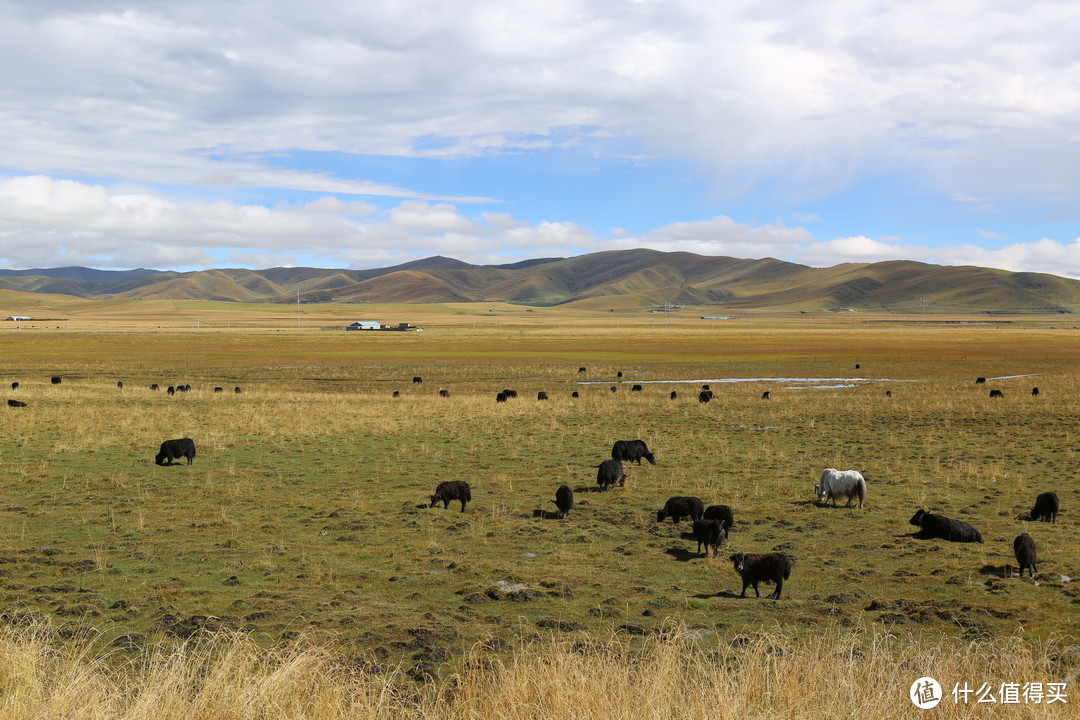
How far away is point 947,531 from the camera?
46.7 feet

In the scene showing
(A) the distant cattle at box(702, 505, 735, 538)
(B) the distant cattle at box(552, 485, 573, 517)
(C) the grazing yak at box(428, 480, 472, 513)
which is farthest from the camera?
(C) the grazing yak at box(428, 480, 472, 513)

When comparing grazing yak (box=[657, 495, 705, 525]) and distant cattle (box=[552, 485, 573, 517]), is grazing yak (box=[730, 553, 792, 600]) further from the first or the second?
distant cattle (box=[552, 485, 573, 517])

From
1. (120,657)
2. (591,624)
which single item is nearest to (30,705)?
(120,657)

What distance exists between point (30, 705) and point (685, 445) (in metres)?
21.8

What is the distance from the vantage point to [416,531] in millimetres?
14883

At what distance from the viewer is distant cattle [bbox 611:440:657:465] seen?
2194 centimetres

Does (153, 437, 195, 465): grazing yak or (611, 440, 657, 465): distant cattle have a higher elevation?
(611, 440, 657, 465): distant cattle

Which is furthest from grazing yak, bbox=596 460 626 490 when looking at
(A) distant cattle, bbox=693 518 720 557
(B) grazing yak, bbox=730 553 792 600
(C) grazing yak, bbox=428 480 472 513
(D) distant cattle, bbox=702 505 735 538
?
(B) grazing yak, bbox=730 553 792 600

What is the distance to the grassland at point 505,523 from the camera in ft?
32.7

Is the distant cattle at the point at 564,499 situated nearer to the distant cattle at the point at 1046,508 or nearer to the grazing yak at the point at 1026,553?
the grazing yak at the point at 1026,553

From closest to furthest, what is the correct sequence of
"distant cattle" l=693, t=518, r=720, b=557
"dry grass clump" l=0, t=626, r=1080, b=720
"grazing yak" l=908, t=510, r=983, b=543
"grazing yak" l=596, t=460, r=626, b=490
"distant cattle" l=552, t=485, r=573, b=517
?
"dry grass clump" l=0, t=626, r=1080, b=720, "distant cattle" l=693, t=518, r=720, b=557, "grazing yak" l=908, t=510, r=983, b=543, "distant cattle" l=552, t=485, r=573, b=517, "grazing yak" l=596, t=460, r=626, b=490

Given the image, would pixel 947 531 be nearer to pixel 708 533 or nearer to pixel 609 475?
pixel 708 533

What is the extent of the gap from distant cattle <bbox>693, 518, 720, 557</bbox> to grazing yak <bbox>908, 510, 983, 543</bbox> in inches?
164

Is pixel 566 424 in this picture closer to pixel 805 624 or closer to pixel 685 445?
pixel 685 445
